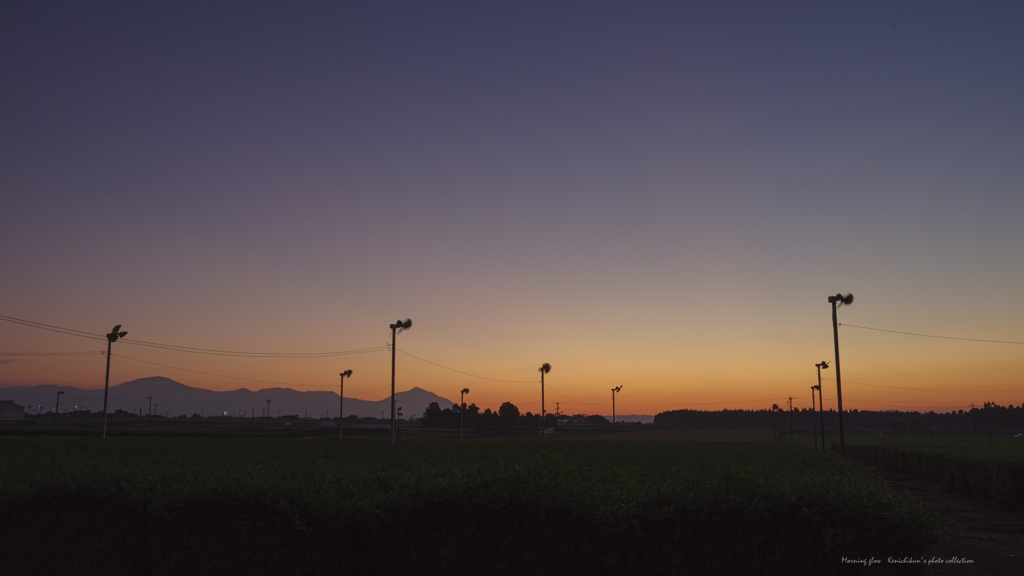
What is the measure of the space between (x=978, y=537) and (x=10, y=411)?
21971cm

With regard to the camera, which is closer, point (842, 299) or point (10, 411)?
point (842, 299)

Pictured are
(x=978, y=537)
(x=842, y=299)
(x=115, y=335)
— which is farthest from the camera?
(x=115, y=335)

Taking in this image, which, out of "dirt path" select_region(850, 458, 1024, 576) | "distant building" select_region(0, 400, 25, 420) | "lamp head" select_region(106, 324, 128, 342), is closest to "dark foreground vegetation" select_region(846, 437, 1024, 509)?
"dirt path" select_region(850, 458, 1024, 576)

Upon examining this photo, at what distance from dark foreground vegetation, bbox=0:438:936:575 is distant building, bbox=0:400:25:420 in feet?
677

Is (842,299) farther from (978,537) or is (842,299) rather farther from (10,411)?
(10,411)

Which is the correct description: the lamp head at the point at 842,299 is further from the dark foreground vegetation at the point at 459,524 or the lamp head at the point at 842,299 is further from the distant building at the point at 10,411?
the distant building at the point at 10,411

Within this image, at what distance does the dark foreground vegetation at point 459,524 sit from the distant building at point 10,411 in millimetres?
206267

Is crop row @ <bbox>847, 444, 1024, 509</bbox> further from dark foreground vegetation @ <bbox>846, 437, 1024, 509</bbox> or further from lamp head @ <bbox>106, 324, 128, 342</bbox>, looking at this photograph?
lamp head @ <bbox>106, 324, 128, 342</bbox>

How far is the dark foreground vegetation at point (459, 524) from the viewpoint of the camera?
7.81m

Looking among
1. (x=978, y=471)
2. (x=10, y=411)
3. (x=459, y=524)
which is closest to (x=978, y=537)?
(x=978, y=471)

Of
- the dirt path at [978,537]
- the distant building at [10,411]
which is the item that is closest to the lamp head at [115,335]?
the dirt path at [978,537]

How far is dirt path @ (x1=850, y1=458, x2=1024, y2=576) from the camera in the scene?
43.5ft

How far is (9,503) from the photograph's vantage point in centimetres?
1040

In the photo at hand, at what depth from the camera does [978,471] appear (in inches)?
1055
